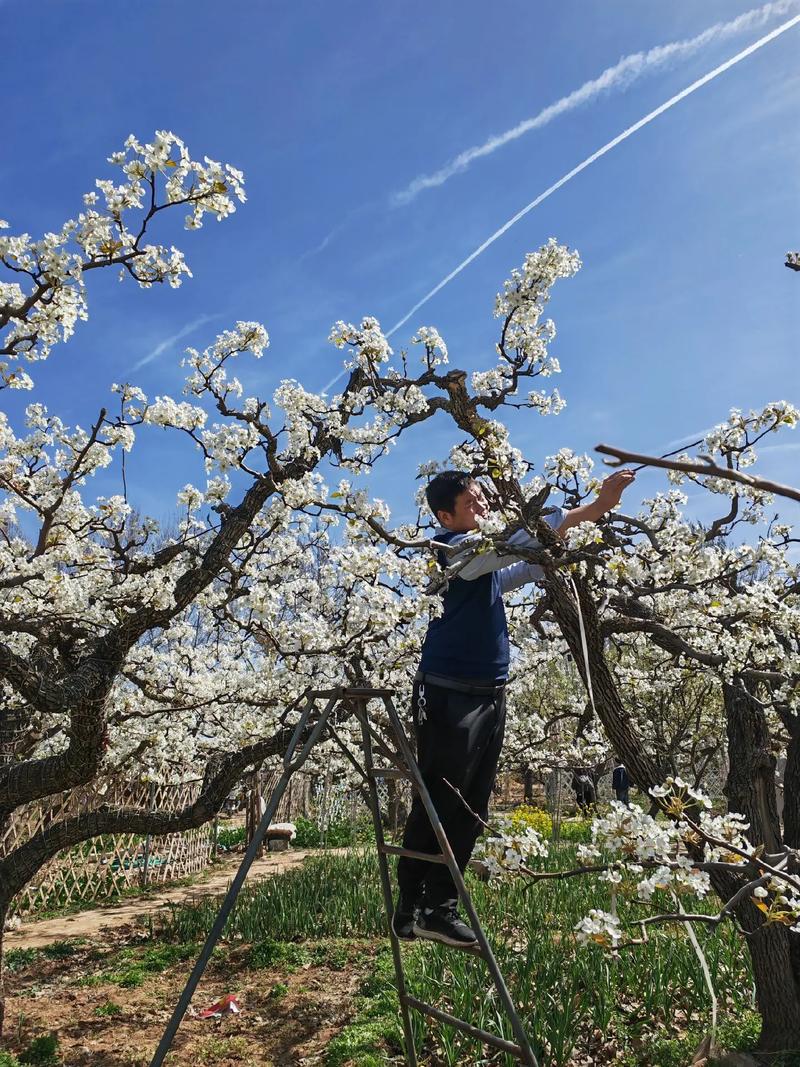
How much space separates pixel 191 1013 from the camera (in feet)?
17.6

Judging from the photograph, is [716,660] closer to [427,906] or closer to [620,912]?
[427,906]

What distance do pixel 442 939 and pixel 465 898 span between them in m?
0.47

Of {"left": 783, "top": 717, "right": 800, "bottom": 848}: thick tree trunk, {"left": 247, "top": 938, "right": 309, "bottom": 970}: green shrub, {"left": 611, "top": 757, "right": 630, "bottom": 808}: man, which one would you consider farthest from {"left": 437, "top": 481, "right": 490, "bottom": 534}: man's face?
{"left": 611, "top": 757, "right": 630, "bottom": 808}: man

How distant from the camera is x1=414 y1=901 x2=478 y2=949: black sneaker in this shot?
9.25ft

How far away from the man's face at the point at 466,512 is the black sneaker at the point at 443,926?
1.68m

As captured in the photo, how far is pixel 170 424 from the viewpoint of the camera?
552 centimetres

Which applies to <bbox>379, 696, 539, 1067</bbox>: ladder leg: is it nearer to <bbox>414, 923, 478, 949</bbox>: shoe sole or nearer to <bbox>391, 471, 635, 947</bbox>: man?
<bbox>414, 923, 478, 949</bbox>: shoe sole

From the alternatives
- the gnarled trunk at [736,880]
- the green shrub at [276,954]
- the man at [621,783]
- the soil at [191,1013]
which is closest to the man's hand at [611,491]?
the gnarled trunk at [736,880]

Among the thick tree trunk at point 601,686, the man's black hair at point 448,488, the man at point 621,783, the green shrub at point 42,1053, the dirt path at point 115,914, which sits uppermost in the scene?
the man's black hair at point 448,488

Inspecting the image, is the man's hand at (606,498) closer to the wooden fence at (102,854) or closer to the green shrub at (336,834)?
the wooden fence at (102,854)

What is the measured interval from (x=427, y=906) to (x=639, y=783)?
5.61 feet

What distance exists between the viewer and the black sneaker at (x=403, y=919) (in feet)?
10.1

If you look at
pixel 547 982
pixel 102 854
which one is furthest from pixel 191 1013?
pixel 102 854

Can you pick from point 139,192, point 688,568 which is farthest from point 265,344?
point 688,568
